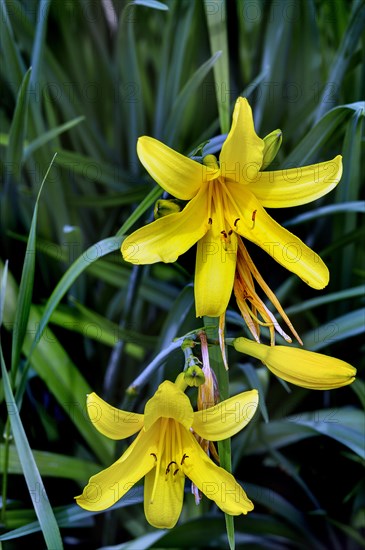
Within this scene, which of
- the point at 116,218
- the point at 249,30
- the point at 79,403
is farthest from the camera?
the point at 249,30

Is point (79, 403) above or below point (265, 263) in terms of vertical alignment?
below

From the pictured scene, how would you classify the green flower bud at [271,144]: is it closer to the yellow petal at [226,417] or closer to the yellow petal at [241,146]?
the yellow petal at [241,146]

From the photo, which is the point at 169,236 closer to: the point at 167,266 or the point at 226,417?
the point at 226,417

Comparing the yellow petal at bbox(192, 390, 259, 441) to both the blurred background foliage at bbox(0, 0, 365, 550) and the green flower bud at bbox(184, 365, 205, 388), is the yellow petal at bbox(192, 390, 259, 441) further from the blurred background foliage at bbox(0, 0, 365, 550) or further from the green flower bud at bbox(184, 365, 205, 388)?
the blurred background foliage at bbox(0, 0, 365, 550)

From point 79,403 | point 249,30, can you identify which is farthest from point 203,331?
point 249,30

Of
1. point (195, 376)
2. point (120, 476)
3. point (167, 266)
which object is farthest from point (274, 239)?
point (167, 266)

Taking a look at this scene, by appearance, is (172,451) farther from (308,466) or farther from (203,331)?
A: (308,466)
